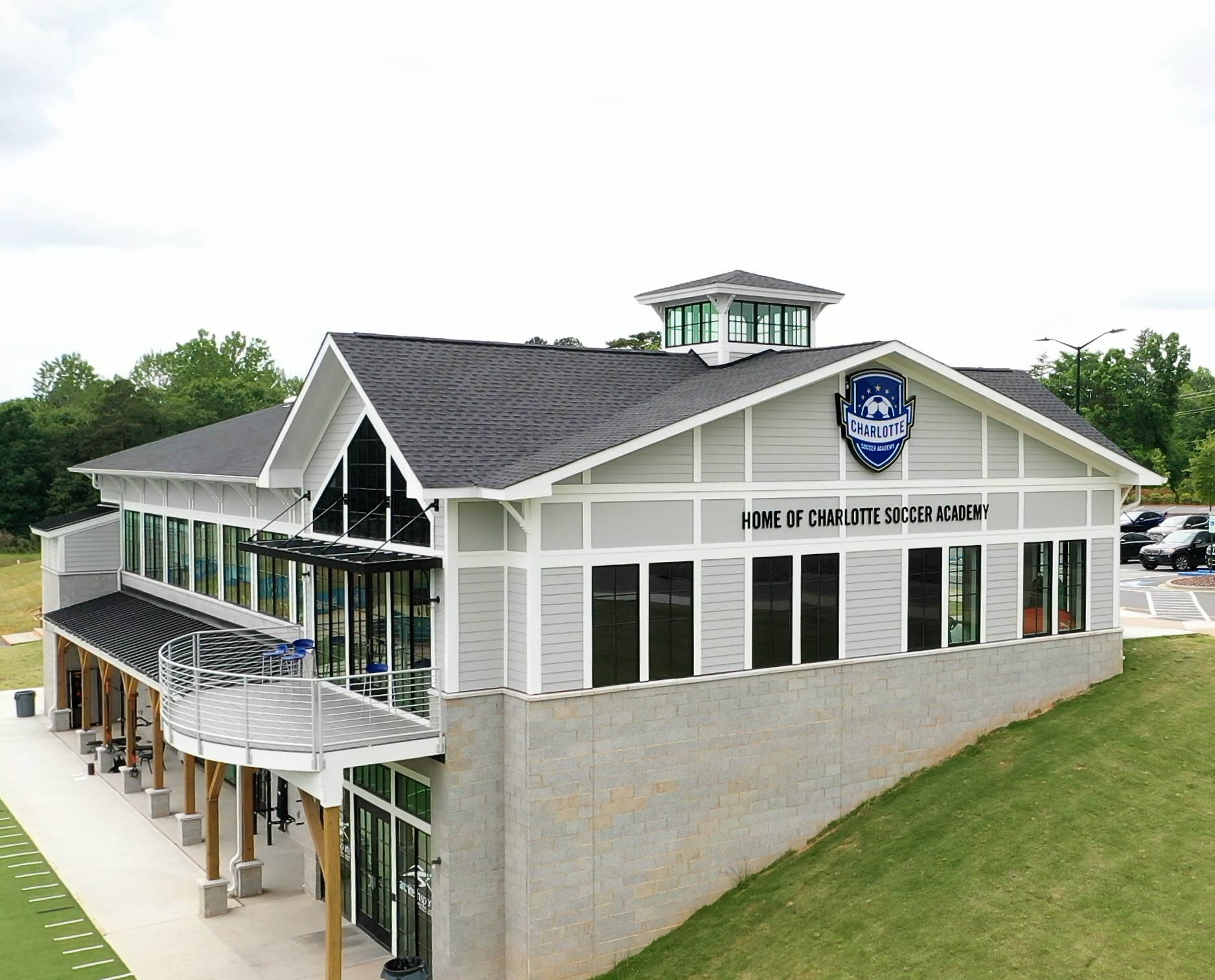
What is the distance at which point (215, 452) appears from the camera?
32781mm

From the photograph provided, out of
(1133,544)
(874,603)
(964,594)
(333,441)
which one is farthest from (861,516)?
(1133,544)

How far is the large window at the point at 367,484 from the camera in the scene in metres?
20.5

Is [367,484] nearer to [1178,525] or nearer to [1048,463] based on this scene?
[1048,463]

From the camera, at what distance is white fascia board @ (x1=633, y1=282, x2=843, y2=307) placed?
1014 inches

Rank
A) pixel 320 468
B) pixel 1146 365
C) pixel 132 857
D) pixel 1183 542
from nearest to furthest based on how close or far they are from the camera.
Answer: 1. pixel 320 468
2. pixel 132 857
3. pixel 1183 542
4. pixel 1146 365

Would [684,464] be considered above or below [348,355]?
below

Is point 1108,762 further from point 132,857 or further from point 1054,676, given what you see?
point 132,857

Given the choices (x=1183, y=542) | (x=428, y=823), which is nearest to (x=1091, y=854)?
(x=428, y=823)

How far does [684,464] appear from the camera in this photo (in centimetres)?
1941

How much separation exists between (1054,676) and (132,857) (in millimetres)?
18558

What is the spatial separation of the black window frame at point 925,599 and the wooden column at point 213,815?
1216 cm

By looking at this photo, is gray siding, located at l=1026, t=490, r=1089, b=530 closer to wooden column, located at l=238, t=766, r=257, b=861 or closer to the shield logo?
the shield logo

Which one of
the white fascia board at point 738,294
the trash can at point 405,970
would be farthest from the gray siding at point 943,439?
the trash can at point 405,970

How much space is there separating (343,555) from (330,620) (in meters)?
2.79
